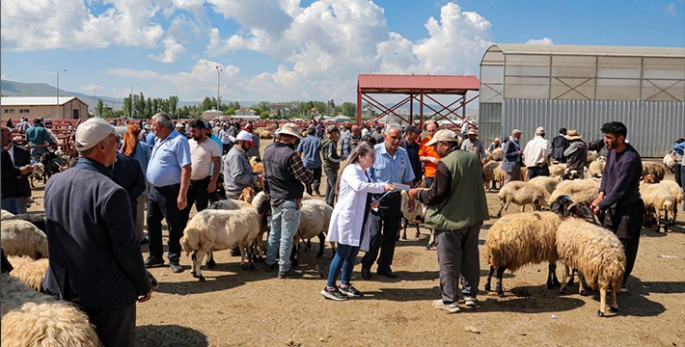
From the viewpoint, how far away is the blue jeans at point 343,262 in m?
5.62

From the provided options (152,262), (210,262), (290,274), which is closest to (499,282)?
(290,274)

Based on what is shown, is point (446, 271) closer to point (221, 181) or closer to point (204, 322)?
point (204, 322)

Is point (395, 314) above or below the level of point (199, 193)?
below

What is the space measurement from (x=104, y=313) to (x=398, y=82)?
34625 mm

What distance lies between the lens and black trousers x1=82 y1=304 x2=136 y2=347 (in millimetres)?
2941

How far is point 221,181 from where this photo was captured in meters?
11.0

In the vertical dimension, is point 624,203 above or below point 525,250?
above

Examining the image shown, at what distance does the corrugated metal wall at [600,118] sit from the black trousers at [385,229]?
58.1 feet

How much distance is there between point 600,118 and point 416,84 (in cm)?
1505

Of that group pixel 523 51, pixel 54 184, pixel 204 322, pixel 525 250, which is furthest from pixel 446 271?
pixel 523 51

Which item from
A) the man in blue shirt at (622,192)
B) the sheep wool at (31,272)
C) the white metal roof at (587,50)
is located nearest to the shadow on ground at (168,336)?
the sheep wool at (31,272)

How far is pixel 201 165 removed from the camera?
701 cm

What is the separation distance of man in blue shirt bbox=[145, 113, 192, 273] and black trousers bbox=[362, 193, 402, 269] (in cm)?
241

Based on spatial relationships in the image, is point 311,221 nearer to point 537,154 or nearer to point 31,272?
point 31,272
